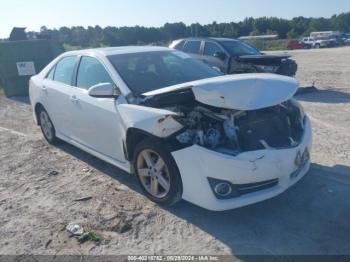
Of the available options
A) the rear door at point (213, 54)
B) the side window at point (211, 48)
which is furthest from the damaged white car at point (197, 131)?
the side window at point (211, 48)

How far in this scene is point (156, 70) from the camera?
4891 mm

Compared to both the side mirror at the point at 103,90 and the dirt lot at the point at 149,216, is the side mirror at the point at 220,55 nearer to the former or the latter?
the dirt lot at the point at 149,216

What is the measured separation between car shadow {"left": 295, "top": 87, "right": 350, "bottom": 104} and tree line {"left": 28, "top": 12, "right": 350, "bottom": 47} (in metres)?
54.6

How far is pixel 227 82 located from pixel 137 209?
170 centimetres

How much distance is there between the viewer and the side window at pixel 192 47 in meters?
11.8

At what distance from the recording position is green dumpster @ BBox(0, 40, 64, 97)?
12391 mm

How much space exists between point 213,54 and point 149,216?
26.7 ft

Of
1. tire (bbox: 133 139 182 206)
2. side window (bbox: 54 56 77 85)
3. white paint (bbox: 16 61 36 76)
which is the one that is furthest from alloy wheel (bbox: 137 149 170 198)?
white paint (bbox: 16 61 36 76)

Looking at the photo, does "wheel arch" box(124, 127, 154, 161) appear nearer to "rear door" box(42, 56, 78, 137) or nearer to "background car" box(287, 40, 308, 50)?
"rear door" box(42, 56, 78, 137)

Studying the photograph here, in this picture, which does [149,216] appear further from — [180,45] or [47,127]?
[180,45]

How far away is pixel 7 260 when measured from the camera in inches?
133

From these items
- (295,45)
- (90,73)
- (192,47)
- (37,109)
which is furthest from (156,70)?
(295,45)

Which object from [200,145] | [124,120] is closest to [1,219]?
[124,120]

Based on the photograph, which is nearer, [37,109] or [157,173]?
[157,173]
